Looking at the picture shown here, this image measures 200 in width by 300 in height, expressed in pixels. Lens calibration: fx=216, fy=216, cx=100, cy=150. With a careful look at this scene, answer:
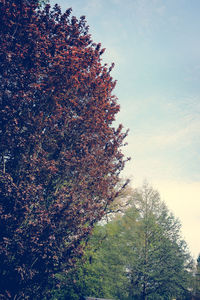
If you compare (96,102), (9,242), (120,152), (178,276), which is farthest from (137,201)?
Result: (9,242)

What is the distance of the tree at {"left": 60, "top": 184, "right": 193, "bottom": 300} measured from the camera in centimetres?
1680

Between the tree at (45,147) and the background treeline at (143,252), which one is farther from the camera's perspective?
the background treeline at (143,252)

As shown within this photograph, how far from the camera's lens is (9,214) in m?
4.84

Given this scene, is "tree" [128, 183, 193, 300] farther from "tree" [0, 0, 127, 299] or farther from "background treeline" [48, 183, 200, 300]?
"tree" [0, 0, 127, 299]

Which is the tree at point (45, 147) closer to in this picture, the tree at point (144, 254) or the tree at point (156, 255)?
the tree at point (144, 254)

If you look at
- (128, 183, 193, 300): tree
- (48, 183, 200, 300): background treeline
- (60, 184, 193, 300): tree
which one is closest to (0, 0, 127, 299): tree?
(48, 183, 200, 300): background treeline

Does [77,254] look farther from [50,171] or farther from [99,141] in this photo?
[99,141]

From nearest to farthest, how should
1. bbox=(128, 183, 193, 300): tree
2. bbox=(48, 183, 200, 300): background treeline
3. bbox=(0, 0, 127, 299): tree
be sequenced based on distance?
bbox=(0, 0, 127, 299): tree, bbox=(48, 183, 200, 300): background treeline, bbox=(128, 183, 193, 300): tree

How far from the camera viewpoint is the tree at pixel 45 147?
5.10 m

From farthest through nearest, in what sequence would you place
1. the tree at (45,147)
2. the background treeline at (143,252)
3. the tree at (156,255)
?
the tree at (156,255) < the background treeline at (143,252) < the tree at (45,147)

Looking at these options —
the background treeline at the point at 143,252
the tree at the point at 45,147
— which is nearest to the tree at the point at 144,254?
the background treeline at the point at 143,252

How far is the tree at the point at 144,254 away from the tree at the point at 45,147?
10313 mm

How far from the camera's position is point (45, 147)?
6121 millimetres

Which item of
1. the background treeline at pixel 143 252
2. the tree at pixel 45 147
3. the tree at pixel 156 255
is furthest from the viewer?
the tree at pixel 156 255
